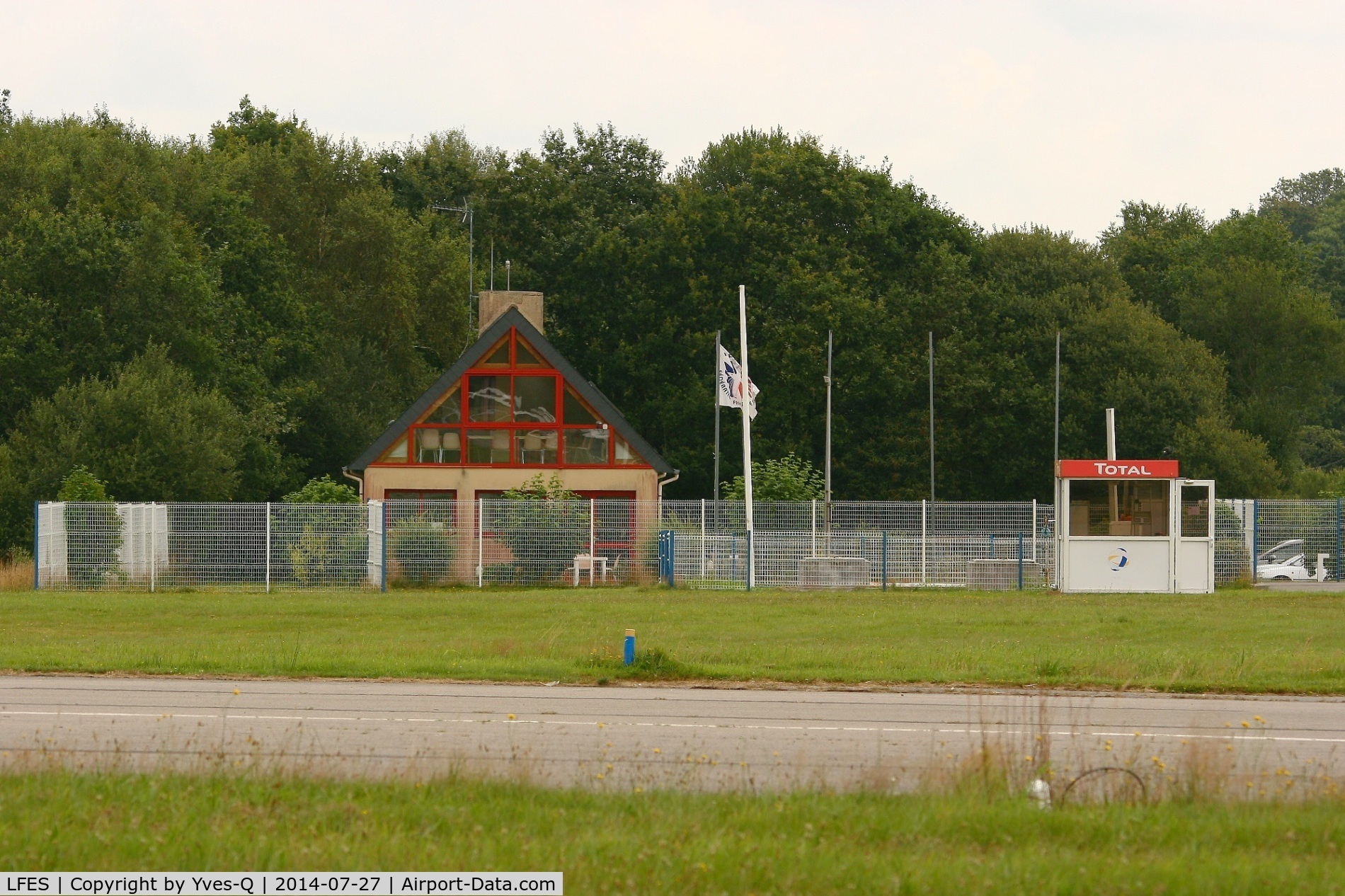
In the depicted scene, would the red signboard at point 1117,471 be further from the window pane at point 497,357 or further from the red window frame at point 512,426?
the window pane at point 497,357

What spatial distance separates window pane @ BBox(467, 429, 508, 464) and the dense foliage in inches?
423

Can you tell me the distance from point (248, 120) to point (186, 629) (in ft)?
160

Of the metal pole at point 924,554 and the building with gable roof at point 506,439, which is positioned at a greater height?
the building with gable roof at point 506,439

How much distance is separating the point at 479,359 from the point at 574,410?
126 inches

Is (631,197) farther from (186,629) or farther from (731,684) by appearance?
(731,684)

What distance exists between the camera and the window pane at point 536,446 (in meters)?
46.6

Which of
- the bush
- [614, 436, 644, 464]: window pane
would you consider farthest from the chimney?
the bush

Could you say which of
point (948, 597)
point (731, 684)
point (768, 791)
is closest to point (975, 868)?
point (768, 791)

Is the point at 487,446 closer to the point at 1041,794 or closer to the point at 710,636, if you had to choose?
the point at 710,636

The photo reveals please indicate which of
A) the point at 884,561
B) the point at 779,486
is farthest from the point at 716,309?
the point at 884,561

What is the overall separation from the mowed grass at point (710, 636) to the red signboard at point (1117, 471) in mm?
2442

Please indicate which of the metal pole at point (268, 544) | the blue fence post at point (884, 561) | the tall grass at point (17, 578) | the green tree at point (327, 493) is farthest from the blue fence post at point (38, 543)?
the blue fence post at point (884, 561)

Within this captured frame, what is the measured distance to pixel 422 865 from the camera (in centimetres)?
764

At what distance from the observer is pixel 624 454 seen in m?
46.2
